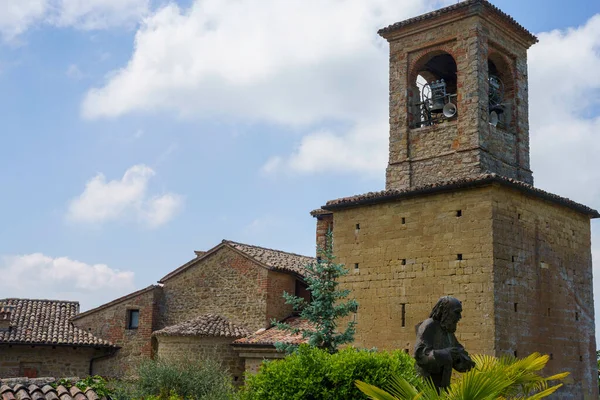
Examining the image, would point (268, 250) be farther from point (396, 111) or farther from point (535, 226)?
point (535, 226)

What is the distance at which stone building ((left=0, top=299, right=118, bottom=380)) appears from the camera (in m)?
23.8

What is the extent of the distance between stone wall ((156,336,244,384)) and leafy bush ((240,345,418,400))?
8754mm

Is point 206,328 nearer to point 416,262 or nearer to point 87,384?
point 416,262

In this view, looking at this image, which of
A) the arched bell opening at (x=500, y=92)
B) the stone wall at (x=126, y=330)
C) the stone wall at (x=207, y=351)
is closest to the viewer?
the arched bell opening at (x=500, y=92)

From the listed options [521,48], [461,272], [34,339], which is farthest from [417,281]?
[34,339]

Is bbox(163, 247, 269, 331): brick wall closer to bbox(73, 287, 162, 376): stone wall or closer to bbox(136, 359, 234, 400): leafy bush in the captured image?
bbox(73, 287, 162, 376): stone wall

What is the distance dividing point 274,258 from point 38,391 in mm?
14549

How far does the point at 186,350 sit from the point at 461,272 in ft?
30.6

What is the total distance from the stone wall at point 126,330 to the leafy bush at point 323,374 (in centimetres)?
1284

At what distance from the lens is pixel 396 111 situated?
19234 mm

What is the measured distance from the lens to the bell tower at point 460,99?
17812mm

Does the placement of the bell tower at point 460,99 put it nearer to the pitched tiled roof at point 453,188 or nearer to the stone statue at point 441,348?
the pitched tiled roof at point 453,188

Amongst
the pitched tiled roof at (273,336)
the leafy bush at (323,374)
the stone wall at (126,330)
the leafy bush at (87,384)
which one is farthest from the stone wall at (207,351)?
the leafy bush at (87,384)

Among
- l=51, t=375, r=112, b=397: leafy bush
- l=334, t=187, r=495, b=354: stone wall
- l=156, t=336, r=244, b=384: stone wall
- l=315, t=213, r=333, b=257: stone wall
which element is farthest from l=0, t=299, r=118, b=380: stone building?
l=51, t=375, r=112, b=397: leafy bush
